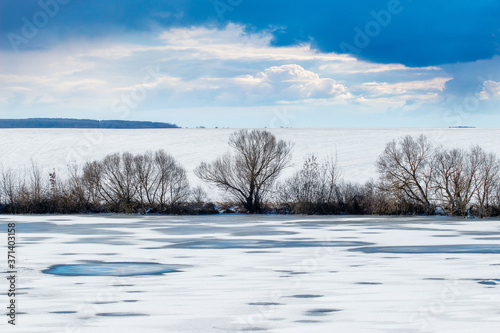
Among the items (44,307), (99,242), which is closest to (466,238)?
(99,242)

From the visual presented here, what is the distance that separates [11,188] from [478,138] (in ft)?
142

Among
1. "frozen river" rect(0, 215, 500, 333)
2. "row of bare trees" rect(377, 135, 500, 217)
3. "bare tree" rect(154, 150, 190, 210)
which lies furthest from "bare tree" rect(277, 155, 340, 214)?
"frozen river" rect(0, 215, 500, 333)

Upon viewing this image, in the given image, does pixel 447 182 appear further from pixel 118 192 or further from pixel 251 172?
pixel 118 192

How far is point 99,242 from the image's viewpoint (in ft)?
58.5

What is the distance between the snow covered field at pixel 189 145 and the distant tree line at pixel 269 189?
738 centimetres

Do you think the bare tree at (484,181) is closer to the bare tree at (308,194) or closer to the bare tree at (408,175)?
the bare tree at (408,175)

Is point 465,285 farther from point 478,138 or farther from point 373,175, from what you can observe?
point 478,138

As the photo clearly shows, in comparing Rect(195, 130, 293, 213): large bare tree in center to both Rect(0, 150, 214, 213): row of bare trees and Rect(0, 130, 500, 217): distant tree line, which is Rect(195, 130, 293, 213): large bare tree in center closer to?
Rect(0, 130, 500, 217): distant tree line

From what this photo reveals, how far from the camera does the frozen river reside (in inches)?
337

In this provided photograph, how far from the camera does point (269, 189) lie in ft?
103

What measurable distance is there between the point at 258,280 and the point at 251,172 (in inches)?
775

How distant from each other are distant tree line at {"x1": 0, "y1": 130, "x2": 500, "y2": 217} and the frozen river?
24.2ft

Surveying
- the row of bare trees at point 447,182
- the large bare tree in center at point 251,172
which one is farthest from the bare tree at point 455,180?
the large bare tree in center at point 251,172

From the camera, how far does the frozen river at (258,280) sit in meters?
8.55
